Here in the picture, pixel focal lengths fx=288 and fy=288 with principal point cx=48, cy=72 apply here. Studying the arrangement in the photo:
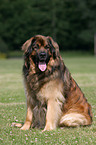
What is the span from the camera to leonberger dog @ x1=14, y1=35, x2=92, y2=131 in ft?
17.2

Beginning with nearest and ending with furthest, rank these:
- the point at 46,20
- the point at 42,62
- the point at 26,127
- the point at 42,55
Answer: the point at 42,55, the point at 42,62, the point at 26,127, the point at 46,20

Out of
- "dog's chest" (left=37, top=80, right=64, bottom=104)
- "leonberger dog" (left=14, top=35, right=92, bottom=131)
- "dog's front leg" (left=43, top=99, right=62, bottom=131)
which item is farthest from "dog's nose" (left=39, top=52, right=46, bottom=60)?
"dog's front leg" (left=43, top=99, right=62, bottom=131)

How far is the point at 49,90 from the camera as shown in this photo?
17.5 ft

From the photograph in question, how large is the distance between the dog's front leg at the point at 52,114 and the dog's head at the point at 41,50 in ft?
2.13

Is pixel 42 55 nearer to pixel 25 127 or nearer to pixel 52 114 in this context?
pixel 52 114

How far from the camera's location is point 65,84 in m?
5.47

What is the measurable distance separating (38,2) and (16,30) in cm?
797

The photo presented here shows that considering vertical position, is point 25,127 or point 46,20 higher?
point 46,20

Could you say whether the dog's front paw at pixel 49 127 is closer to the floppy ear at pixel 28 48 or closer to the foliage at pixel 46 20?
the floppy ear at pixel 28 48

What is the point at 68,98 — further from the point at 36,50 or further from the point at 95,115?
the point at 95,115

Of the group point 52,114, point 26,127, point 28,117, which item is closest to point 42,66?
point 52,114

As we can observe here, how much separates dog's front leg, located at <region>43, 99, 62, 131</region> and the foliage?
191ft

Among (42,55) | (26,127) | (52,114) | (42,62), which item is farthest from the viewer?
(26,127)

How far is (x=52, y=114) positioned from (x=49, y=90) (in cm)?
45
